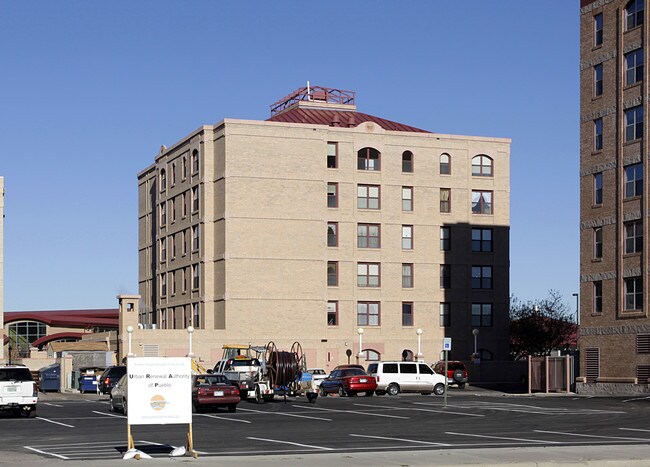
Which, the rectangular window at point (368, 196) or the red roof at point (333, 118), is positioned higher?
the red roof at point (333, 118)

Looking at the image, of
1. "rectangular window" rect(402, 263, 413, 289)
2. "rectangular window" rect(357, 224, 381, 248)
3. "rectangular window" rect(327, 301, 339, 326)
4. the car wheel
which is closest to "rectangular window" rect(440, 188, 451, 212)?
"rectangular window" rect(402, 263, 413, 289)

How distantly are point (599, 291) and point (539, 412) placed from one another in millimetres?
26369

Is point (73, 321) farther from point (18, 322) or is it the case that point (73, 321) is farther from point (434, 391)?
point (434, 391)

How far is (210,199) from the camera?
89.2m

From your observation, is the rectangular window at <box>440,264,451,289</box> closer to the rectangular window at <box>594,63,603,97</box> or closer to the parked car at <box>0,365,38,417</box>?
the rectangular window at <box>594,63,603,97</box>

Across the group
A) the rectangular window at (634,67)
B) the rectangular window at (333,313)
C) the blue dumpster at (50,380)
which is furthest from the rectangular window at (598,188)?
the blue dumpster at (50,380)

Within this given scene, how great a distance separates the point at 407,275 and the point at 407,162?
28.6ft

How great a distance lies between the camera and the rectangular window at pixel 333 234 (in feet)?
297

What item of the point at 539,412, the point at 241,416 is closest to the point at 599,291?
the point at 539,412

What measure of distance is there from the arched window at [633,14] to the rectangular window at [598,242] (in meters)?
11.3

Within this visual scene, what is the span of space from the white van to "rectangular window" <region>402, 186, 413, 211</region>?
27915mm

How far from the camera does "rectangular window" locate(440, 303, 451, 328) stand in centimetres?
9381

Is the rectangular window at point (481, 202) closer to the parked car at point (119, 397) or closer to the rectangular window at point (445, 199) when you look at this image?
the rectangular window at point (445, 199)

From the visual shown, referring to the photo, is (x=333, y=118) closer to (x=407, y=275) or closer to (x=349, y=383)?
(x=407, y=275)
